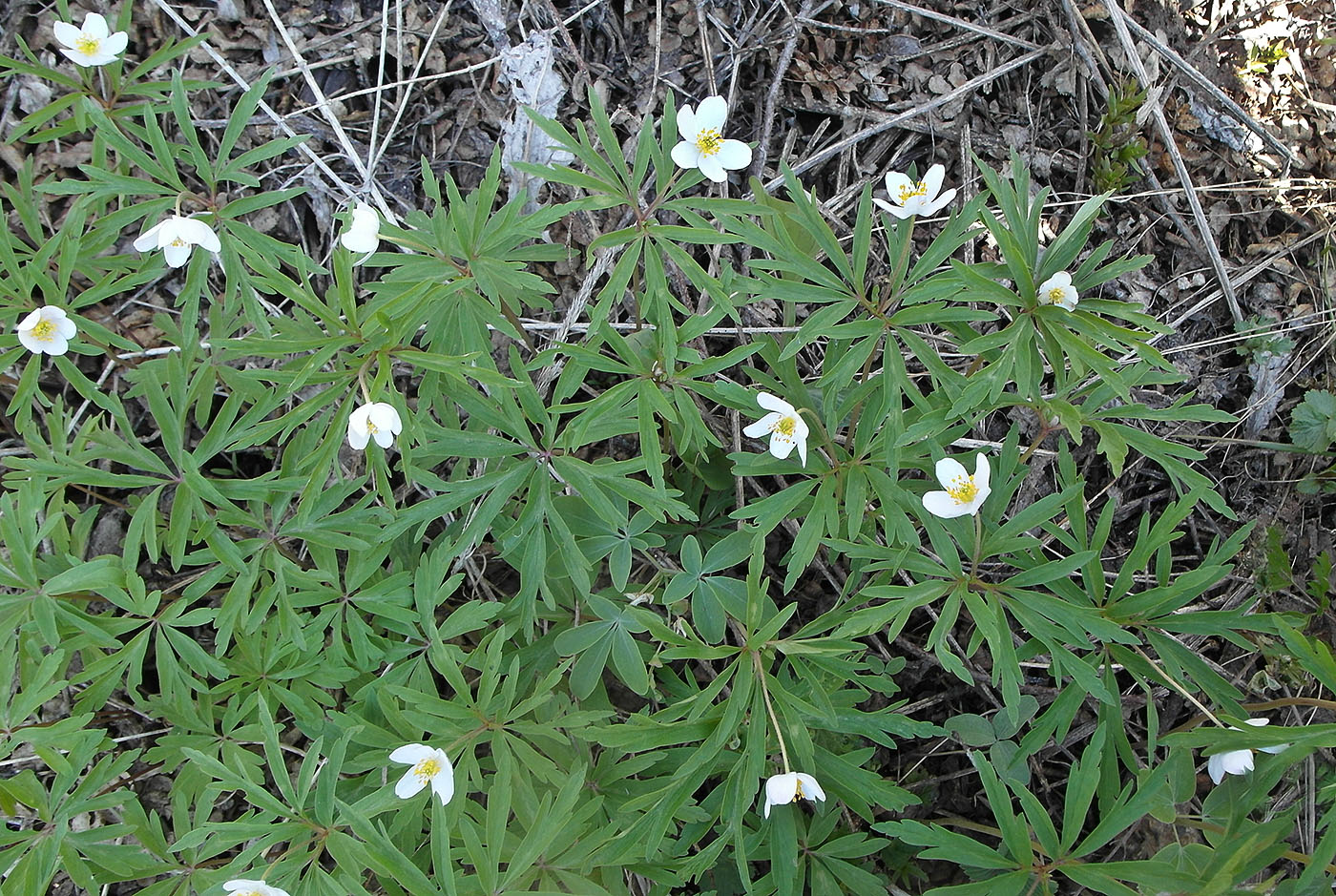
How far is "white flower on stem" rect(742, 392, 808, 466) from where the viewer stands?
241 centimetres

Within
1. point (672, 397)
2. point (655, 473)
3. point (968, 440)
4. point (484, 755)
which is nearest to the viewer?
A: point (655, 473)

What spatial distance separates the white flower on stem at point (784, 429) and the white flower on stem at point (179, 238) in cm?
160

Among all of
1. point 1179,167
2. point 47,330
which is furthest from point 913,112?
point 47,330

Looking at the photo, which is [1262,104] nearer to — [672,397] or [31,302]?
[672,397]

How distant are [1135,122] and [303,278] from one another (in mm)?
3322

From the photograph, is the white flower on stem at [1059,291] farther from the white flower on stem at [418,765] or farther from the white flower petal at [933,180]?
the white flower on stem at [418,765]

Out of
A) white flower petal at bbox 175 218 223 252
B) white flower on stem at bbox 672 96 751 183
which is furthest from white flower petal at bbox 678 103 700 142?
white flower petal at bbox 175 218 223 252

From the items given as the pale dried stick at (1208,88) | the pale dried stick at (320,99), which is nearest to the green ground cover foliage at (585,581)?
the pale dried stick at (320,99)

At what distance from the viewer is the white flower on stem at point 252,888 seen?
215cm

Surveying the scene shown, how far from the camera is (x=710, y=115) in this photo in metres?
2.45

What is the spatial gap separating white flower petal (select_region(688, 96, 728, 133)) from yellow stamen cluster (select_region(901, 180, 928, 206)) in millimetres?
546

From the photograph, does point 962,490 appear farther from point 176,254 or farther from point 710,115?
point 176,254

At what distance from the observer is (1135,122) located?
375 centimetres

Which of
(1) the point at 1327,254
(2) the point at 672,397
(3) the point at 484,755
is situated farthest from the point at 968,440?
(3) the point at 484,755
